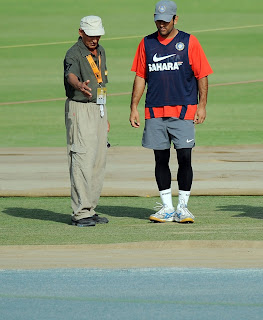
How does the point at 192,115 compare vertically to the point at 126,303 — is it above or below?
above

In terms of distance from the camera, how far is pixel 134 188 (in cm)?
1124

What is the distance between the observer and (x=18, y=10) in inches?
1374

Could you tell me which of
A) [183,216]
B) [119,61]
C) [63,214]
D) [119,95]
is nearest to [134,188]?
[63,214]

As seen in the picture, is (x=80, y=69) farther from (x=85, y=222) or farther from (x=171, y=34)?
(x=85, y=222)

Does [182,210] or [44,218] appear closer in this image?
[182,210]

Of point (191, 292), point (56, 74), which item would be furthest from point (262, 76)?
point (191, 292)

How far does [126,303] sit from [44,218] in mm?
3655

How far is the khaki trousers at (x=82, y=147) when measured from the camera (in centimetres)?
895

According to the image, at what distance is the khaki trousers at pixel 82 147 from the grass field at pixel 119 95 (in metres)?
0.26

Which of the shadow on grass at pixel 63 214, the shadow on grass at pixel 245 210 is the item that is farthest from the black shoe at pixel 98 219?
the shadow on grass at pixel 245 210

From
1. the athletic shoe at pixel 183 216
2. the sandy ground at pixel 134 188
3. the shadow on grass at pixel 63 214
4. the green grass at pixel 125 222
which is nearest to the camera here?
the sandy ground at pixel 134 188

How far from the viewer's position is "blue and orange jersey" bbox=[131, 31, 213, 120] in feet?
28.8

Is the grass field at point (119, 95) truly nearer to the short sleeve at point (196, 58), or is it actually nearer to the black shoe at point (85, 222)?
the black shoe at point (85, 222)

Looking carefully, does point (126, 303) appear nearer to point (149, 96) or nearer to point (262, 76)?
point (149, 96)
